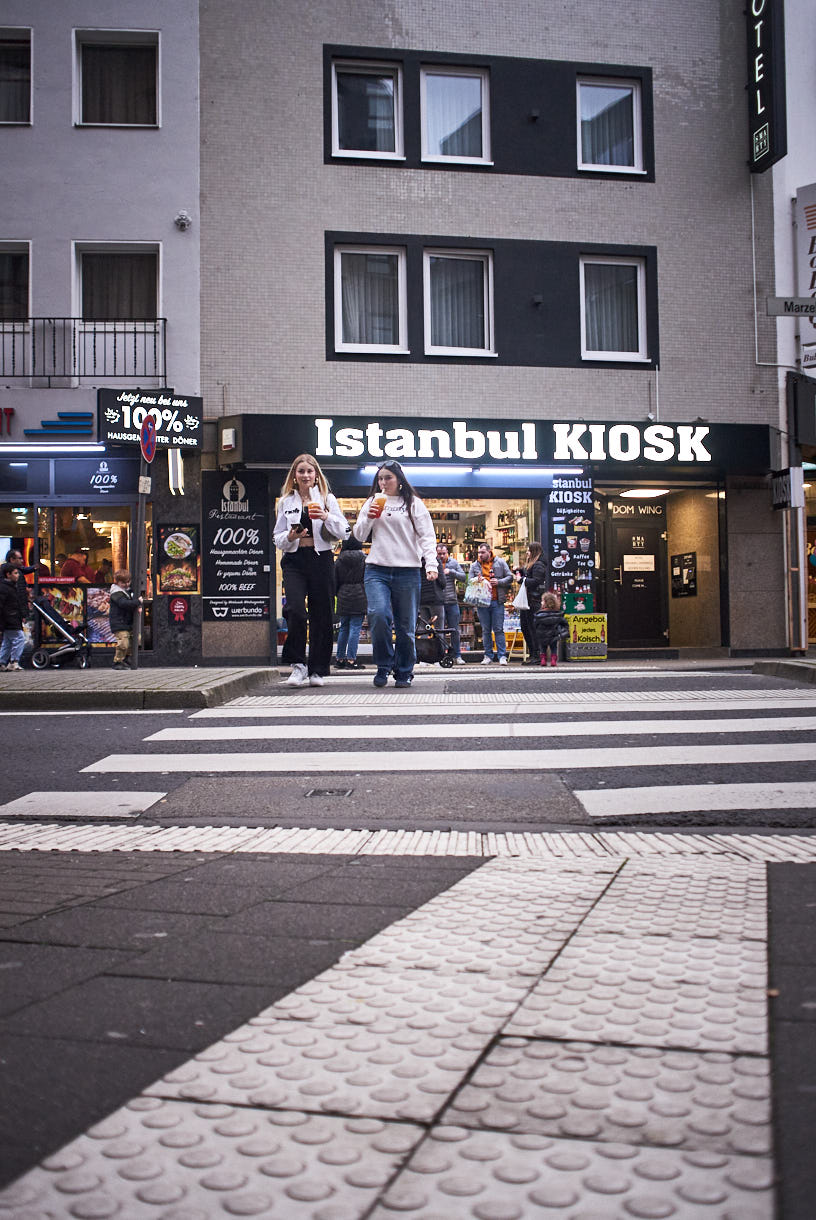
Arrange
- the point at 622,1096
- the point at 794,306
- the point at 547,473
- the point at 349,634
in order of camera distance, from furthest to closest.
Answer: the point at 547,473 < the point at 349,634 < the point at 794,306 < the point at 622,1096

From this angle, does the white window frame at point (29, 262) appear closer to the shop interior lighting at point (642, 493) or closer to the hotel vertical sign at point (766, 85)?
the shop interior lighting at point (642, 493)

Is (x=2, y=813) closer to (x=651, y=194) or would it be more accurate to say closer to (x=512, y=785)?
(x=512, y=785)

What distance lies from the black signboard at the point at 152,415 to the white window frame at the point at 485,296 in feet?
13.3

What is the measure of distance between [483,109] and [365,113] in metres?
2.02

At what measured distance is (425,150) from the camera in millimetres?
19781

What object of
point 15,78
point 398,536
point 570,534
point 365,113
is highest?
point 15,78

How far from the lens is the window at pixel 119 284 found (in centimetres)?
1934

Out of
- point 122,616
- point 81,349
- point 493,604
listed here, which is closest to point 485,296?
point 493,604

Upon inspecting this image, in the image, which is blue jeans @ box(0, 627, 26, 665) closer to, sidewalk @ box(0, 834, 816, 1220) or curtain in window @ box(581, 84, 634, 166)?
curtain in window @ box(581, 84, 634, 166)

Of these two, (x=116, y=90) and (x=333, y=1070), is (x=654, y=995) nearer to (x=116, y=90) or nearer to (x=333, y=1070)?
(x=333, y=1070)

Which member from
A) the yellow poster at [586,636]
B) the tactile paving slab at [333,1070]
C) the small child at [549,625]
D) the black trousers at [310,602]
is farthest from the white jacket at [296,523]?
the yellow poster at [586,636]

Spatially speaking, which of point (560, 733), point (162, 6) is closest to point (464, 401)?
point (162, 6)

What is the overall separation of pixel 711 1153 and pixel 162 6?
68.3 ft

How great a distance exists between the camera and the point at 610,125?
2048 cm
